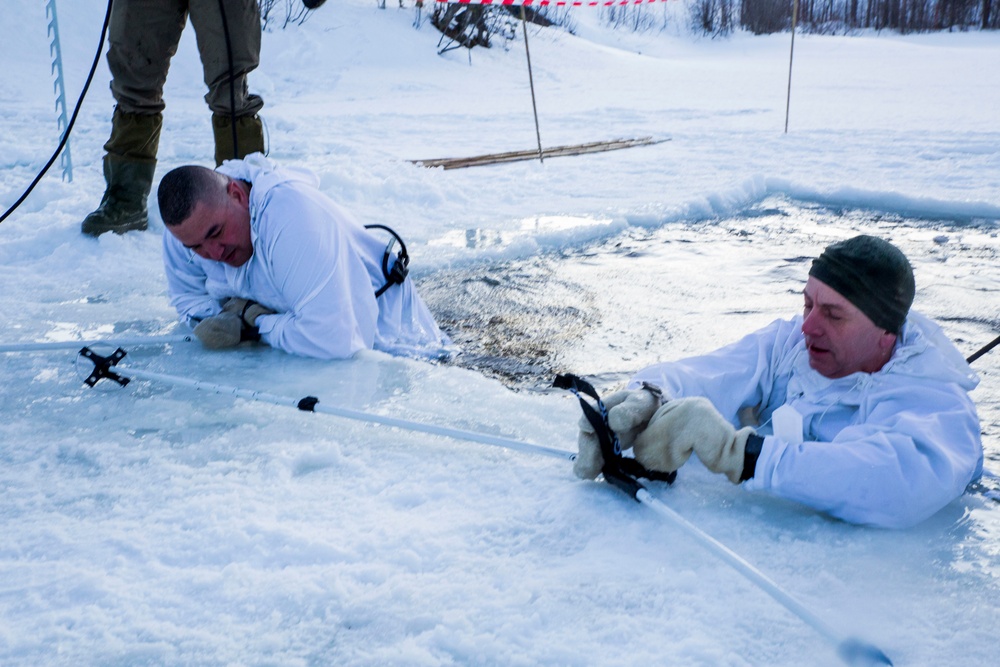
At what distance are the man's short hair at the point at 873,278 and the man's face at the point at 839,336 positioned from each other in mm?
25

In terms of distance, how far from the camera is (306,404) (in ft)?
9.00

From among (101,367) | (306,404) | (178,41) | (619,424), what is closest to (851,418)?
(619,424)

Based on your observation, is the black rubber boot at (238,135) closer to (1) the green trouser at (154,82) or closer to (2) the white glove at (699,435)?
(1) the green trouser at (154,82)

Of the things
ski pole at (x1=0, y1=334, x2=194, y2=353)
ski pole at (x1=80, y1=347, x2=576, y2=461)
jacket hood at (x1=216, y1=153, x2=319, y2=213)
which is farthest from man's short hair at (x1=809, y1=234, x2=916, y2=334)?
ski pole at (x1=0, y1=334, x2=194, y2=353)

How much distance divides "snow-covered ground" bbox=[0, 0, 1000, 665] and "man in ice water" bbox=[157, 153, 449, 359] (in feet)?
0.45

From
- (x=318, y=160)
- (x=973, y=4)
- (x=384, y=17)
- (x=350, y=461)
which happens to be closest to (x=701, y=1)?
(x=973, y=4)

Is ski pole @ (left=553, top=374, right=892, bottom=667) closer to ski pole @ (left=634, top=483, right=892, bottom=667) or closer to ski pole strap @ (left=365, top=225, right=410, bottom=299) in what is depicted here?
ski pole @ (left=634, top=483, right=892, bottom=667)

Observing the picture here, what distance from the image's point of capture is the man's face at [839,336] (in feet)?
7.44

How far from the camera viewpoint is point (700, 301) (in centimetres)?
421

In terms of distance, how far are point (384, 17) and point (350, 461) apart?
1522 cm

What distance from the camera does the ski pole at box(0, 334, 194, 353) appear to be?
131 inches

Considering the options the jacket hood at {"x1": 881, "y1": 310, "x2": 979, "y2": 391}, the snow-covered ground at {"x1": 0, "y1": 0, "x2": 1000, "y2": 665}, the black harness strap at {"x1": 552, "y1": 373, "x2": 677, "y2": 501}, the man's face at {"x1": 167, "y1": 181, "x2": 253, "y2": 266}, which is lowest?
the snow-covered ground at {"x1": 0, "y1": 0, "x2": 1000, "y2": 665}

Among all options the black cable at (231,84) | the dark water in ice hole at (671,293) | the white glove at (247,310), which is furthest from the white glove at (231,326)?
the black cable at (231,84)

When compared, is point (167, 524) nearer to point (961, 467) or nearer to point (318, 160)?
point (961, 467)
